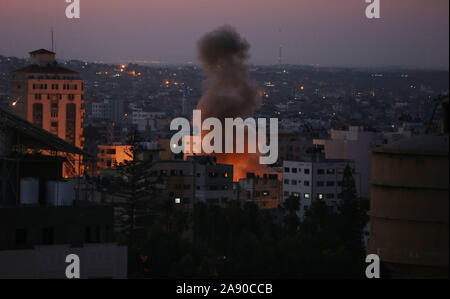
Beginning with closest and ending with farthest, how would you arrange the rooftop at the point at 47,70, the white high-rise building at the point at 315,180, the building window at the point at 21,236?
1. the building window at the point at 21,236
2. the white high-rise building at the point at 315,180
3. the rooftop at the point at 47,70

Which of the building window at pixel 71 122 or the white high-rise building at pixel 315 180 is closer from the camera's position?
the white high-rise building at pixel 315 180

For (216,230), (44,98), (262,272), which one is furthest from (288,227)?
(44,98)

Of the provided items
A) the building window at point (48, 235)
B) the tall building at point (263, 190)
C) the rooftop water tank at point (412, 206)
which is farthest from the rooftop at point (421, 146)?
the tall building at point (263, 190)

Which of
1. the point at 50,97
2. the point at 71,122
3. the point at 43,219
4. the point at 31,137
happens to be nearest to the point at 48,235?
the point at 43,219

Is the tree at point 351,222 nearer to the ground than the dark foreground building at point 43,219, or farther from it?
nearer to the ground

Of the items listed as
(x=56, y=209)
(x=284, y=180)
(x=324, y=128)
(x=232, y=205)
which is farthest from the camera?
(x=324, y=128)

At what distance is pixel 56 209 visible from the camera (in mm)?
27938

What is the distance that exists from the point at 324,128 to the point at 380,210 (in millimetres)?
108838

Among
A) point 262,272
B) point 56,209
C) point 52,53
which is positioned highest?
point 52,53

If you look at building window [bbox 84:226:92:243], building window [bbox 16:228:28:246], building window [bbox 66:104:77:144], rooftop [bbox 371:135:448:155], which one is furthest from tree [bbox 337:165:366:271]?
building window [bbox 66:104:77:144]

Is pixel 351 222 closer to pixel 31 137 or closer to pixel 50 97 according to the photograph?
pixel 31 137

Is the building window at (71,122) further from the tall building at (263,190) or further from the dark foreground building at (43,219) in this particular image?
the dark foreground building at (43,219)

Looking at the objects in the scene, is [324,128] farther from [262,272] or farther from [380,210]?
[380,210]

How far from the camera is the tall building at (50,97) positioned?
355ft
